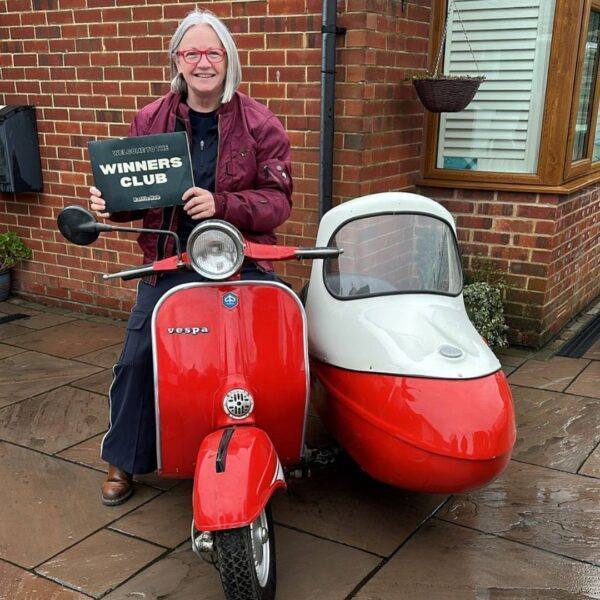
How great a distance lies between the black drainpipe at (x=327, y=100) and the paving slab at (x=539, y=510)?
74.7 inches

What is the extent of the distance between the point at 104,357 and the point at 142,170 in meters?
2.41

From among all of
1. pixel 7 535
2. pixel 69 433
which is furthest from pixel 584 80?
pixel 7 535

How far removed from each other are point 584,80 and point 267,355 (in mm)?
3693

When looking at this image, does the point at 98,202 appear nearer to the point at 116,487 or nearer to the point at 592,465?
the point at 116,487

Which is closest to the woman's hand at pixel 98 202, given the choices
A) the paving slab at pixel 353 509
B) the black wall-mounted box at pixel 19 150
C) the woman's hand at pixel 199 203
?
the woman's hand at pixel 199 203

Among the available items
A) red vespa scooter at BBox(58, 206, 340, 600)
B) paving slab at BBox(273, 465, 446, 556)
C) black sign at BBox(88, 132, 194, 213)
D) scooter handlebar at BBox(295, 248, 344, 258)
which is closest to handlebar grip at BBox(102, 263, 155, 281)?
red vespa scooter at BBox(58, 206, 340, 600)

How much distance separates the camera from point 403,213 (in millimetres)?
2848

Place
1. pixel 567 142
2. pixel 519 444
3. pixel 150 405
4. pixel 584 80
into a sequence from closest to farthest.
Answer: pixel 150 405, pixel 519 444, pixel 567 142, pixel 584 80

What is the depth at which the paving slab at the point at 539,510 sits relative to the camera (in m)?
2.73

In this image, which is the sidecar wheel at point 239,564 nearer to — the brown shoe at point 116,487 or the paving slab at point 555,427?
the brown shoe at point 116,487

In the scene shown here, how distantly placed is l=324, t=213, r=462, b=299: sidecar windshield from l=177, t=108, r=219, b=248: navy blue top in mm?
552

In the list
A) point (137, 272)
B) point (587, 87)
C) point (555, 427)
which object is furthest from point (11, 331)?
point (587, 87)

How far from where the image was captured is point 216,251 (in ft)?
7.63

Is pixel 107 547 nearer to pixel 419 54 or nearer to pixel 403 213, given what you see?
pixel 403 213
